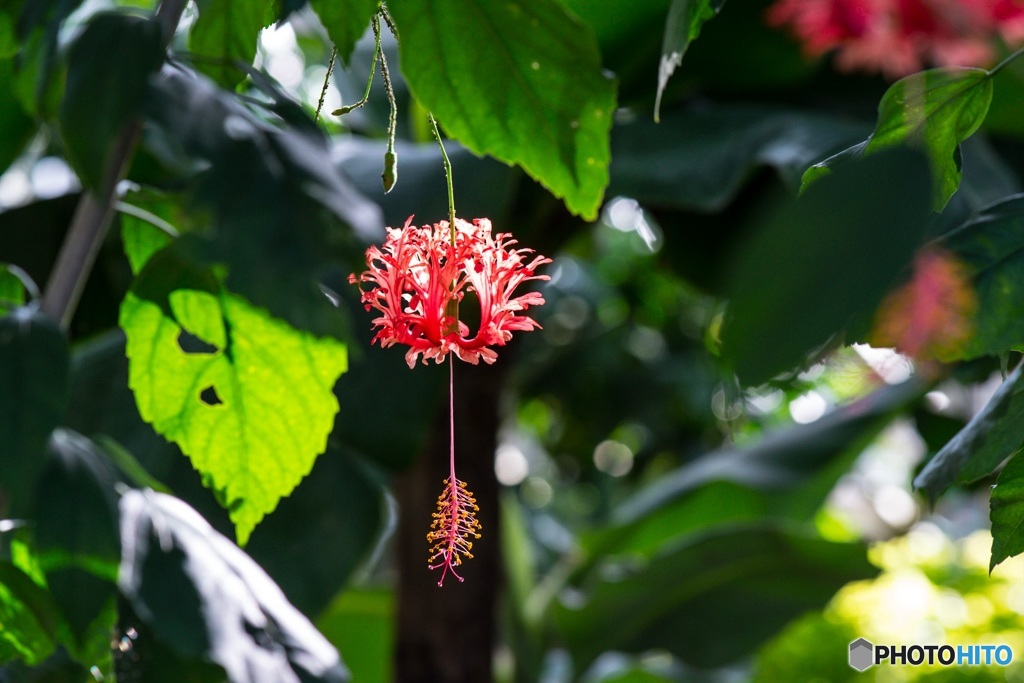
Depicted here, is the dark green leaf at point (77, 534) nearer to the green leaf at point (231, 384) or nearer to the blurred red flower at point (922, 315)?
the green leaf at point (231, 384)

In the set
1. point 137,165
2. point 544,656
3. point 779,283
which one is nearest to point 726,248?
point 137,165

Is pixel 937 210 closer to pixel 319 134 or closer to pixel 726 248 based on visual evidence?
pixel 319 134

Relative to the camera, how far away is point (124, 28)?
342 millimetres

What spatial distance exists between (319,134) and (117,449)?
0.69ft

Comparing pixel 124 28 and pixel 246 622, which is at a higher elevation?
pixel 124 28

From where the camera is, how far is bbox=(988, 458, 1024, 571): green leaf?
0.37 metres

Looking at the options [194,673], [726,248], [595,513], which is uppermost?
[194,673]

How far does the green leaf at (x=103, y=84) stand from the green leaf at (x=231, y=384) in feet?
0.28

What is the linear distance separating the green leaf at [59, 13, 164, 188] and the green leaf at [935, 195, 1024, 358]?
0.25 meters

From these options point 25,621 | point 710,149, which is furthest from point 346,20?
point 710,149

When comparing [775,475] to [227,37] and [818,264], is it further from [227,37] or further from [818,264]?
[818,264]

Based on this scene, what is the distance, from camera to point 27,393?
0.37 m

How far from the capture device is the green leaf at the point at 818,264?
0.15 metres

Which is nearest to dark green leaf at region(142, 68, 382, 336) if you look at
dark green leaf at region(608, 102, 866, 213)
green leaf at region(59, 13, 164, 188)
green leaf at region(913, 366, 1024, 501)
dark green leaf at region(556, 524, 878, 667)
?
green leaf at region(59, 13, 164, 188)
